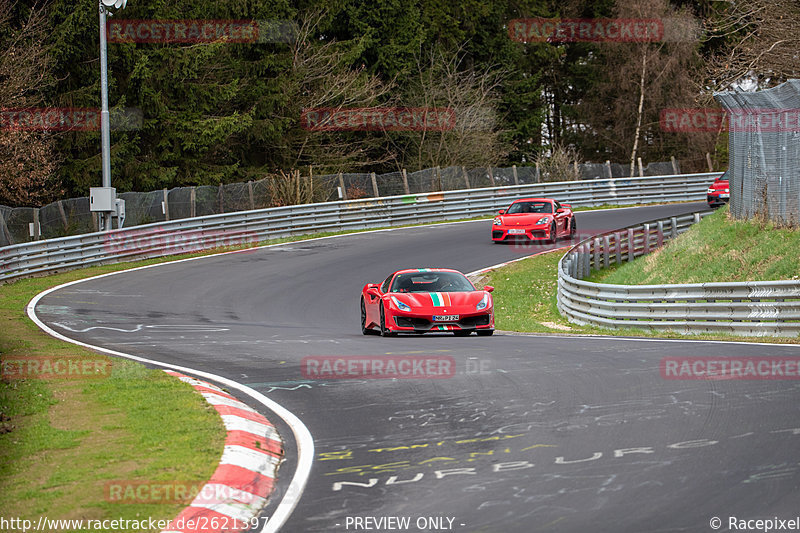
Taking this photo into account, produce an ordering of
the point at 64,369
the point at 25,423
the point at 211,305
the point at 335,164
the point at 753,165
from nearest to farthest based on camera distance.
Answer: the point at 25,423 < the point at 64,369 < the point at 753,165 < the point at 211,305 < the point at 335,164

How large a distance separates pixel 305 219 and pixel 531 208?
8647 mm

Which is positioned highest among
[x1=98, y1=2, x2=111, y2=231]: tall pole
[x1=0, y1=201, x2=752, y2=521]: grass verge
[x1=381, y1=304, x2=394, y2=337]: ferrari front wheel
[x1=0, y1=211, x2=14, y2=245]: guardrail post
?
[x1=98, y1=2, x2=111, y2=231]: tall pole

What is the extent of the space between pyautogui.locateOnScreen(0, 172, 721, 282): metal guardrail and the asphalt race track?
11.7 metres

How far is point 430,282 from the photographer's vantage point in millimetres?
17422

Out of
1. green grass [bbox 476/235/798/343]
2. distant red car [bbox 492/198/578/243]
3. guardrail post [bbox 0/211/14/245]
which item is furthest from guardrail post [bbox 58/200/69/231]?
distant red car [bbox 492/198/578/243]

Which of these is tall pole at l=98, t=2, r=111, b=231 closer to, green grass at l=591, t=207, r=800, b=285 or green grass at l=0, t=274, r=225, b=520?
green grass at l=591, t=207, r=800, b=285

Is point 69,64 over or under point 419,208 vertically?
over

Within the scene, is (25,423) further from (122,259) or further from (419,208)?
(419,208)

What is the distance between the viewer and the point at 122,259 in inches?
1214

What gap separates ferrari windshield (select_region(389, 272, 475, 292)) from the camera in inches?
676

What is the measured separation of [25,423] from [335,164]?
1651 inches

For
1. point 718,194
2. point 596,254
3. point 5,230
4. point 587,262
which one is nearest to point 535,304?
point 587,262

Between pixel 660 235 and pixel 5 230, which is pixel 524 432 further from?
pixel 5 230

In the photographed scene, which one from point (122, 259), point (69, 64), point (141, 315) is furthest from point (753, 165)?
point (69, 64)
